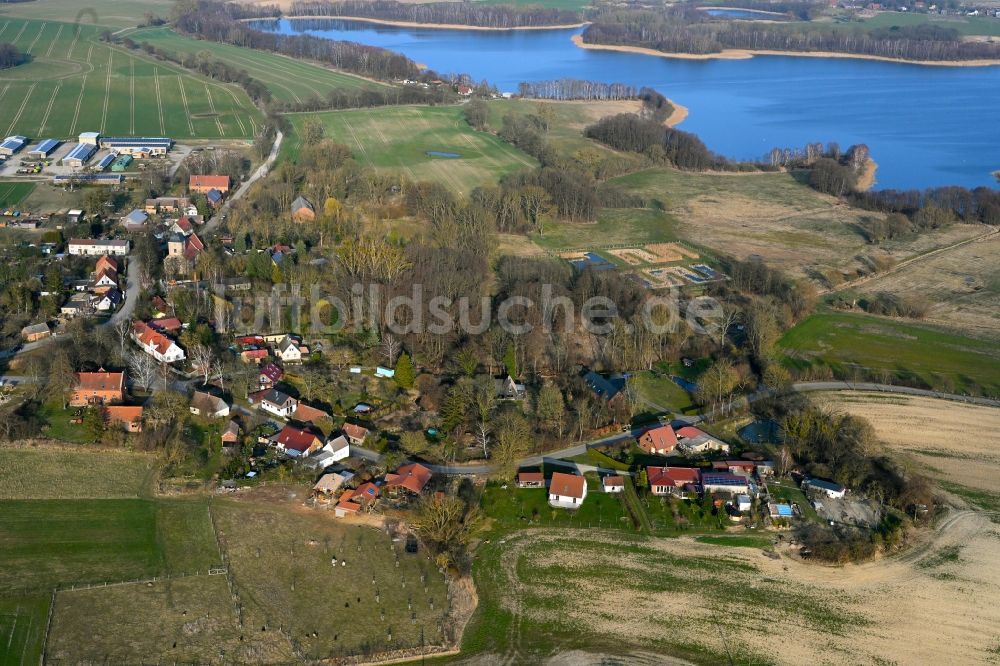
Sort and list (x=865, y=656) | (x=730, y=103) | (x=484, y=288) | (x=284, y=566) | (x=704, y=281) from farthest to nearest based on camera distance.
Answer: (x=730, y=103), (x=704, y=281), (x=484, y=288), (x=284, y=566), (x=865, y=656)

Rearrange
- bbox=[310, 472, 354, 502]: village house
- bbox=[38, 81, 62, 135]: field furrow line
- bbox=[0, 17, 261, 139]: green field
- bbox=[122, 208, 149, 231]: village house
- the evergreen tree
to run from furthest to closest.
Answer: bbox=[0, 17, 261, 139]: green field < bbox=[38, 81, 62, 135]: field furrow line < bbox=[122, 208, 149, 231]: village house < the evergreen tree < bbox=[310, 472, 354, 502]: village house

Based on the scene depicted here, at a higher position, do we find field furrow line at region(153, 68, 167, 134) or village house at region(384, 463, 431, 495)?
field furrow line at region(153, 68, 167, 134)

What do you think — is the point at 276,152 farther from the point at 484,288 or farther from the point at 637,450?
the point at 637,450

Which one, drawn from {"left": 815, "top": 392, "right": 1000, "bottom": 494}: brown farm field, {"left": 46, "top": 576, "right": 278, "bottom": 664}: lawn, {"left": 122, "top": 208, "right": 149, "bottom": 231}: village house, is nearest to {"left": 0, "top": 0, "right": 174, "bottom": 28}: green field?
{"left": 122, "top": 208, "right": 149, "bottom": 231}: village house

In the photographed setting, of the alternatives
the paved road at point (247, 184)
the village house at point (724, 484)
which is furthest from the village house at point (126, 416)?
the paved road at point (247, 184)

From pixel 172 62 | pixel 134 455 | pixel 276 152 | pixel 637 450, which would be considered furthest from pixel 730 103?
pixel 134 455

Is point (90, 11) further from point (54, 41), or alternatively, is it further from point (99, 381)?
point (99, 381)

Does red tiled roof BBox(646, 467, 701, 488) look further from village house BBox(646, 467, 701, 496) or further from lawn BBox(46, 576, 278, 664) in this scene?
lawn BBox(46, 576, 278, 664)

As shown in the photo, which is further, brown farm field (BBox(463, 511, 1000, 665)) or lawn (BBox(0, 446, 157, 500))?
lawn (BBox(0, 446, 157, 500))
